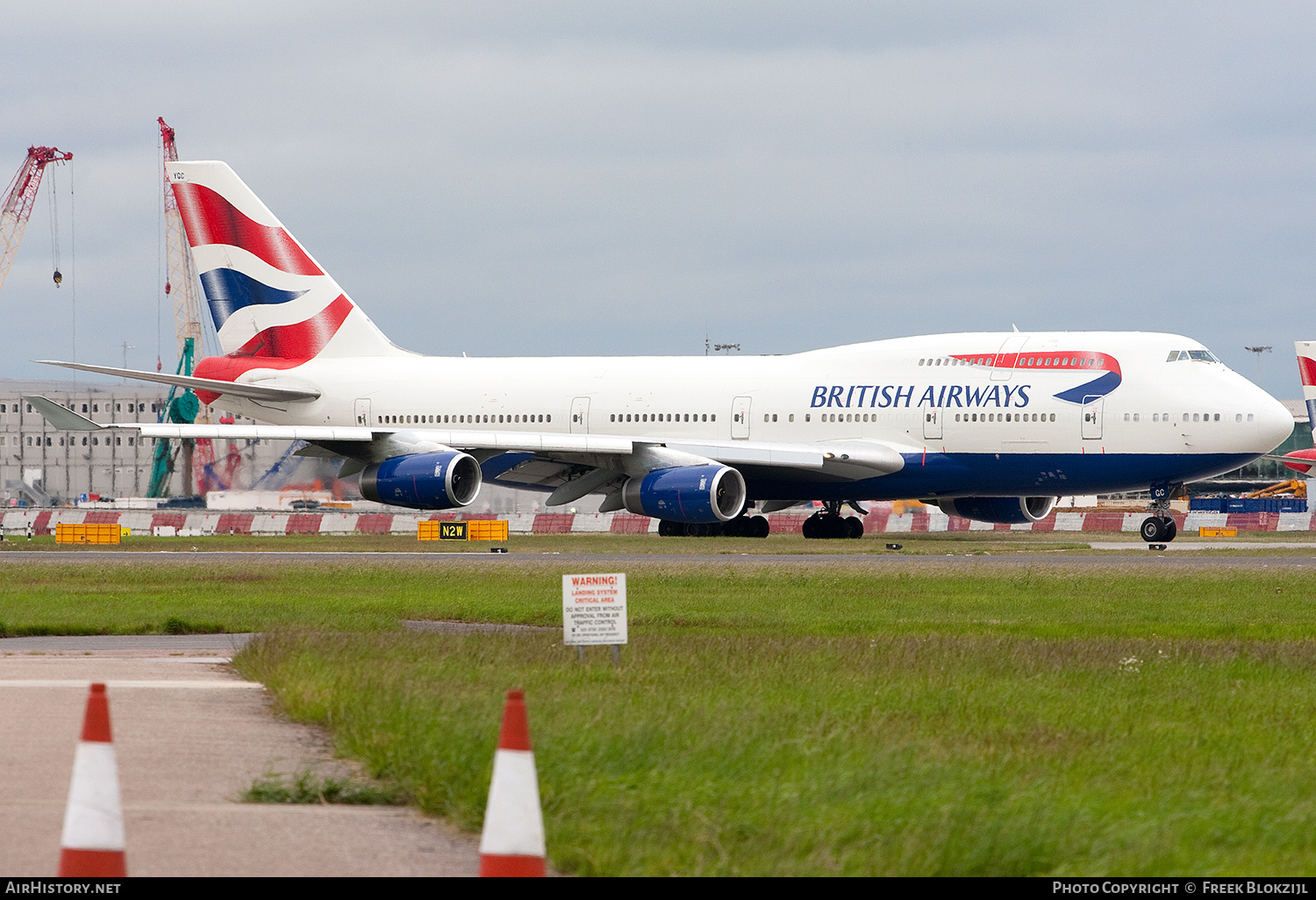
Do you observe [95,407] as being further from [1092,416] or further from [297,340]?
[1092,416]

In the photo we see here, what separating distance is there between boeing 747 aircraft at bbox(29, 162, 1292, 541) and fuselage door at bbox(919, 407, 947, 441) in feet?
0.13

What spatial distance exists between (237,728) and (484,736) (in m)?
2.13

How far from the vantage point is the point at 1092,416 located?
114 ft

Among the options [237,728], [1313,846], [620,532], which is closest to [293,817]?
[237,728]

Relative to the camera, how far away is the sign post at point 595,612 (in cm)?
1339

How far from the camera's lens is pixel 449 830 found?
7.44m

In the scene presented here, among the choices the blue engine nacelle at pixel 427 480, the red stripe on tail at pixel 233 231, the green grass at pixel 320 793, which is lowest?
the green grass at pixel 320 793

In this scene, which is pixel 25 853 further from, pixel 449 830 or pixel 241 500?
pixel 241 500

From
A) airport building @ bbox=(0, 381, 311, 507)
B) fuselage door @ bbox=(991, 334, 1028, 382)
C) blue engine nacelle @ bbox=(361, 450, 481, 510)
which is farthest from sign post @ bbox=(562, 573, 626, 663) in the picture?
airport building @ bbox=(0, 381, 311, 507)

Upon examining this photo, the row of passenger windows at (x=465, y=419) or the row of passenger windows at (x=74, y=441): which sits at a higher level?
the row of passenger windows at (x=74, y=441)

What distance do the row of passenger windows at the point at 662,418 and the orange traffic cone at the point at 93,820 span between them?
110ft

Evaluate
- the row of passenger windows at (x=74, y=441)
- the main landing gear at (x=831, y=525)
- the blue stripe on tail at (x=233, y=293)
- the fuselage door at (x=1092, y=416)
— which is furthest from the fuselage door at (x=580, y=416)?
the row of passenger windows at (x=74, y=441)

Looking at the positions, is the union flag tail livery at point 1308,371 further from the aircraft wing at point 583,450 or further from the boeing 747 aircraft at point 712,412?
the aircraft wing at point 583,450

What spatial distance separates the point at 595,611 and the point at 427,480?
2253cm
